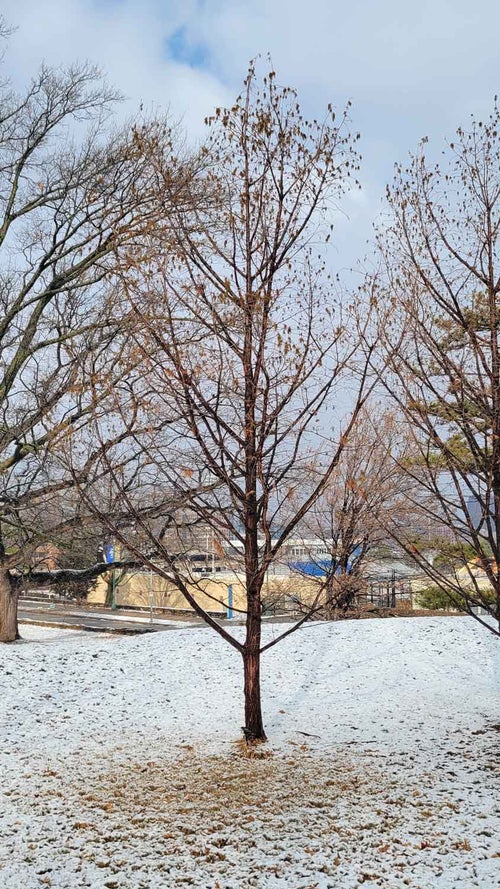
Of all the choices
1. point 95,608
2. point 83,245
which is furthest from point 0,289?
point 95,608

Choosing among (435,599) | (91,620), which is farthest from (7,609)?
(435,599)

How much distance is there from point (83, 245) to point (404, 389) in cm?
752

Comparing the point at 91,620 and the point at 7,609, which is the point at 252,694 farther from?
the point at 91,620

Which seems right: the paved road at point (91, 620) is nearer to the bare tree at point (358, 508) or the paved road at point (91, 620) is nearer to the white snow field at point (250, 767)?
the bare tree at point (358, 508)

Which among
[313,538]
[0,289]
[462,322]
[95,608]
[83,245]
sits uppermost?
[83,245]

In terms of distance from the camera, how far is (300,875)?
14.2 feet

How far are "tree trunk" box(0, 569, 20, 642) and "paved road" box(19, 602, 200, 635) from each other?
324 cm

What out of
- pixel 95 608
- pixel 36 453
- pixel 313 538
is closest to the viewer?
pixel 36 453

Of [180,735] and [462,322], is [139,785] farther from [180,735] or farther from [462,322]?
[462,322]

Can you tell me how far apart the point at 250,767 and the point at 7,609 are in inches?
399

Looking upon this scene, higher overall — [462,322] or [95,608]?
[462,322]

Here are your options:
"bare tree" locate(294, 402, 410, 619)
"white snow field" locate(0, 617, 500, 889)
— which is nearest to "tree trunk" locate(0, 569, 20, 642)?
"white snow field" locate(0, 617, 500, 889)

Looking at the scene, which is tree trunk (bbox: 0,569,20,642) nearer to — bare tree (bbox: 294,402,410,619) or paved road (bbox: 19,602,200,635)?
paved road (bbox: 19,602,200,635)

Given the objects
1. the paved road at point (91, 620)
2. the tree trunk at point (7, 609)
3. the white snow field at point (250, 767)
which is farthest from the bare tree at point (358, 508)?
the tree trunk at point (7, 609)
